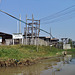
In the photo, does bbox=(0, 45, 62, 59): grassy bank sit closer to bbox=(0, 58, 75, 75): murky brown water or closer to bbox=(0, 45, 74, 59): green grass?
bbox=(0, 45, 74, 59): green grass

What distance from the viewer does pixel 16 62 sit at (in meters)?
14.2

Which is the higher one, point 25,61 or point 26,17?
point 26,17

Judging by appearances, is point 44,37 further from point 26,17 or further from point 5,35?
point 26,17

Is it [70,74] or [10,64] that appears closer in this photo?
[70,74]

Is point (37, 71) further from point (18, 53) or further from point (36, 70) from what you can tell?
point (18, 53)

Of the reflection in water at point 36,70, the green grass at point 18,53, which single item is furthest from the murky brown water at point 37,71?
the green grass at point 18,53

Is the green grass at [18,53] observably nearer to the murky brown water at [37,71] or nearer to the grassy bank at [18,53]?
the grassy bank at [18,53]

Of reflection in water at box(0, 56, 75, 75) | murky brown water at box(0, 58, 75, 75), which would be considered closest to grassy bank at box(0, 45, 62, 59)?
reflection in water at box(0, 56, 75, 75)

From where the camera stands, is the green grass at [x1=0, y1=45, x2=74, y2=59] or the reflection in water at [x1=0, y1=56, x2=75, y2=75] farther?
the green grass at [x1=0, y1=45, x2=74, y2=59]

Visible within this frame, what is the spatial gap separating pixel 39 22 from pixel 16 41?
30.2 ft

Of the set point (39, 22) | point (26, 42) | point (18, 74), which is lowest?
point (18, 74)

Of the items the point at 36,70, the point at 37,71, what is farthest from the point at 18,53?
the point at 37,71

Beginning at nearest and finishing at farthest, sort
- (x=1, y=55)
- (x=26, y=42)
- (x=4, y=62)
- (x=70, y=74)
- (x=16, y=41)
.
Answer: (x=70, y=74) → (x=4, y=62) → (x=1, y=55) → (x=26, y=42) → (x=16, y=41)

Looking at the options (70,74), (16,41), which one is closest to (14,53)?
(70,74)
